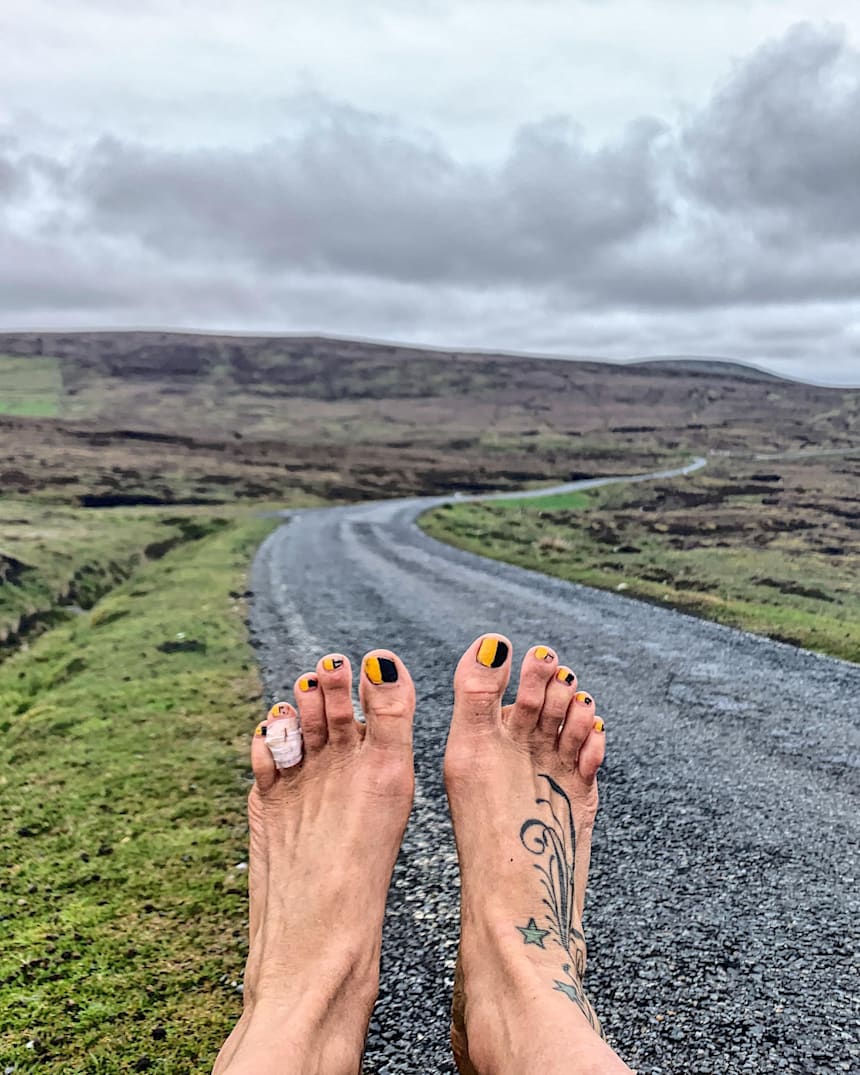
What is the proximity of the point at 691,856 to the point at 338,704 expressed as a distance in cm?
176

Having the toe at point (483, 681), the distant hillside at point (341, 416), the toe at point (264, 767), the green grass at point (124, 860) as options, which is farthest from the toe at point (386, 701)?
the distant hillside at point (341, 416)

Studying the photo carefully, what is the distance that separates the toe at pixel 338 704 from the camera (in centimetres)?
325

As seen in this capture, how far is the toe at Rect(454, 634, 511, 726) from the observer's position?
3172 mm

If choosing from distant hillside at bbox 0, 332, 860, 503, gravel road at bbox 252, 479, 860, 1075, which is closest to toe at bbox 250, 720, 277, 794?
gravel road at bbox 252, 479, 860, 1075

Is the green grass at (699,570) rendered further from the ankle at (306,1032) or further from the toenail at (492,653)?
the ankle at (306,1032)

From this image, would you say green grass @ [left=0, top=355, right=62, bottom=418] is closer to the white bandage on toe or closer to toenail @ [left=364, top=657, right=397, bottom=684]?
the white bandage on toe

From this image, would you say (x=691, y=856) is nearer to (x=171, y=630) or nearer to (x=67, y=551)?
(x=171, y=630)

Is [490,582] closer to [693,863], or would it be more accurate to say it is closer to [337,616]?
[337,616]

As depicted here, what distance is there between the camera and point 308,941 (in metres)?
2.43

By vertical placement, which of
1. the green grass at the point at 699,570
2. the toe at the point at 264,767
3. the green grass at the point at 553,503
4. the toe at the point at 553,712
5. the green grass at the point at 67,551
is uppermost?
the toe at the point at 553,712

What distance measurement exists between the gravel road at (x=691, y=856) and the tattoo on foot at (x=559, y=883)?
19cm

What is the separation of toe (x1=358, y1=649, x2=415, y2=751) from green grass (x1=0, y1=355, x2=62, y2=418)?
102 metres

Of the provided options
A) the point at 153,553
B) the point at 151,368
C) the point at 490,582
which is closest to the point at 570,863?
the point at 490,582

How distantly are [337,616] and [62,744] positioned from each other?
4.44 m
